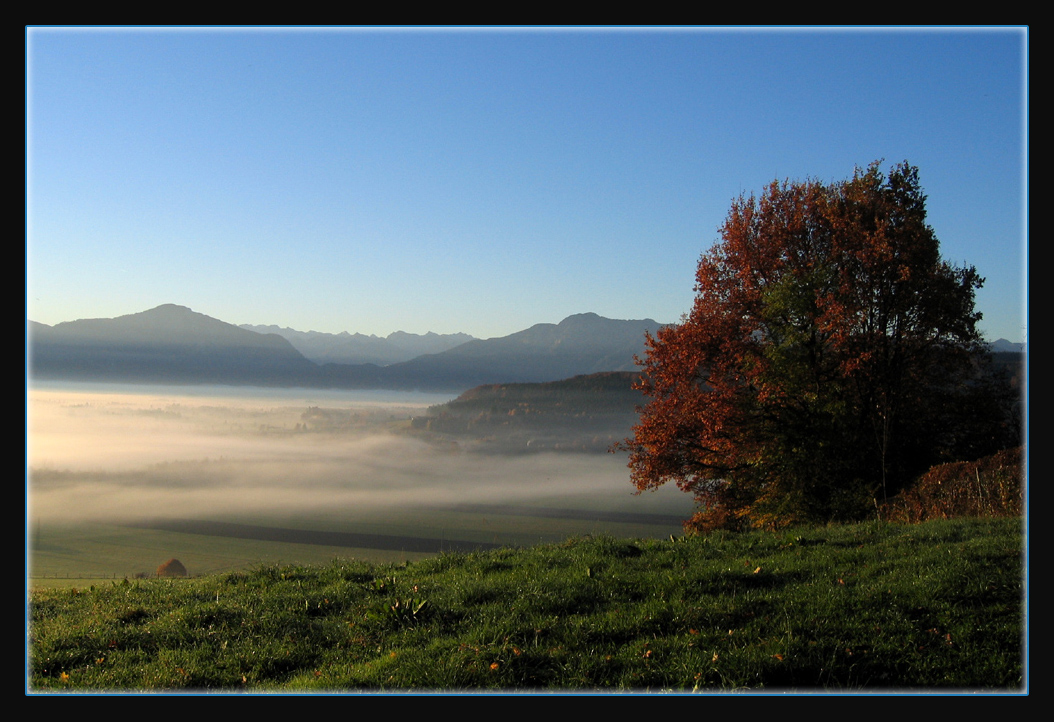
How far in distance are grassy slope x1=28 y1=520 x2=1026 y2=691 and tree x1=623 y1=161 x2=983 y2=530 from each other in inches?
406

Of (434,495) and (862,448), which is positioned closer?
(862,448)

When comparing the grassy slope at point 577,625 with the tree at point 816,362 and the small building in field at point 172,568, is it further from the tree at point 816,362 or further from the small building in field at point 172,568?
the tree at point 816,362

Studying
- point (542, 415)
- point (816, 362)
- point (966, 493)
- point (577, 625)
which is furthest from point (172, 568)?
point (542, 415)

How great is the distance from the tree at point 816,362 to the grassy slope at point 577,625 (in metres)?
10.3

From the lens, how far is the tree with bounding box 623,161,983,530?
19.1 m

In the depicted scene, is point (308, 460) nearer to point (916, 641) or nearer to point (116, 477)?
point (116, 477)

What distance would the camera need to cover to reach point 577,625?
6855 millimetres

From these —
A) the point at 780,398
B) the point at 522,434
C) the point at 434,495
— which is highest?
the point at 780,398

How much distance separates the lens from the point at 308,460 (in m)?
60.9

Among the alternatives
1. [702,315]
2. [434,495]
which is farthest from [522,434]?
[702,315]

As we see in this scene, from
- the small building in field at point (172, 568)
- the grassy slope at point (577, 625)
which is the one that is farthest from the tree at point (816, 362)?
the small building in field at point (172, 568)

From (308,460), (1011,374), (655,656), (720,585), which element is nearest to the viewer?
(655,656)

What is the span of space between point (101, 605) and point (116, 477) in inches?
1616

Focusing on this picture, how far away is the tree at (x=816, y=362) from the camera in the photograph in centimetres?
1908
